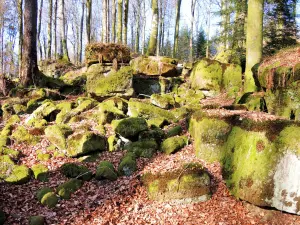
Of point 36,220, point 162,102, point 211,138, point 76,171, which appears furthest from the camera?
point 162,102

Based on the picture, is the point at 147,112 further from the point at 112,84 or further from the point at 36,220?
the point at 36,220

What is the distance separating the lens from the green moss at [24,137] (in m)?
7.93

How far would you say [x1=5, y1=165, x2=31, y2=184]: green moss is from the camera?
6.12 metres

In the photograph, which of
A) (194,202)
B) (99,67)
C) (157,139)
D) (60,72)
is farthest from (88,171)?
(60,72)

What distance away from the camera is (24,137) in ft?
26.2

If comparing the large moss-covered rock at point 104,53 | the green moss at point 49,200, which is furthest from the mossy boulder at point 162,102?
the green moss at point 49,200

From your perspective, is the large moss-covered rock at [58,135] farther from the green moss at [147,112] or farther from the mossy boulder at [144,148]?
the green moss at [147,112]

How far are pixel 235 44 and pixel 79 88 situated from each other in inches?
343

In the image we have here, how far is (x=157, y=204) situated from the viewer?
516cm

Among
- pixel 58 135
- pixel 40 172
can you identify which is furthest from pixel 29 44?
pixel 40 172

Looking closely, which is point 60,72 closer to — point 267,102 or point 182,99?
point 182,99

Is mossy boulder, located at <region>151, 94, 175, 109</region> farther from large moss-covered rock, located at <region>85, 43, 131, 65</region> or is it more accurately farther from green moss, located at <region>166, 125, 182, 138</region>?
green moss, located at <region>166, 125, 182, 138</region>

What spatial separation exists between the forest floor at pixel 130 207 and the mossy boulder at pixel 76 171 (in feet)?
0.58

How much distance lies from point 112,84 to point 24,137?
4277mm
